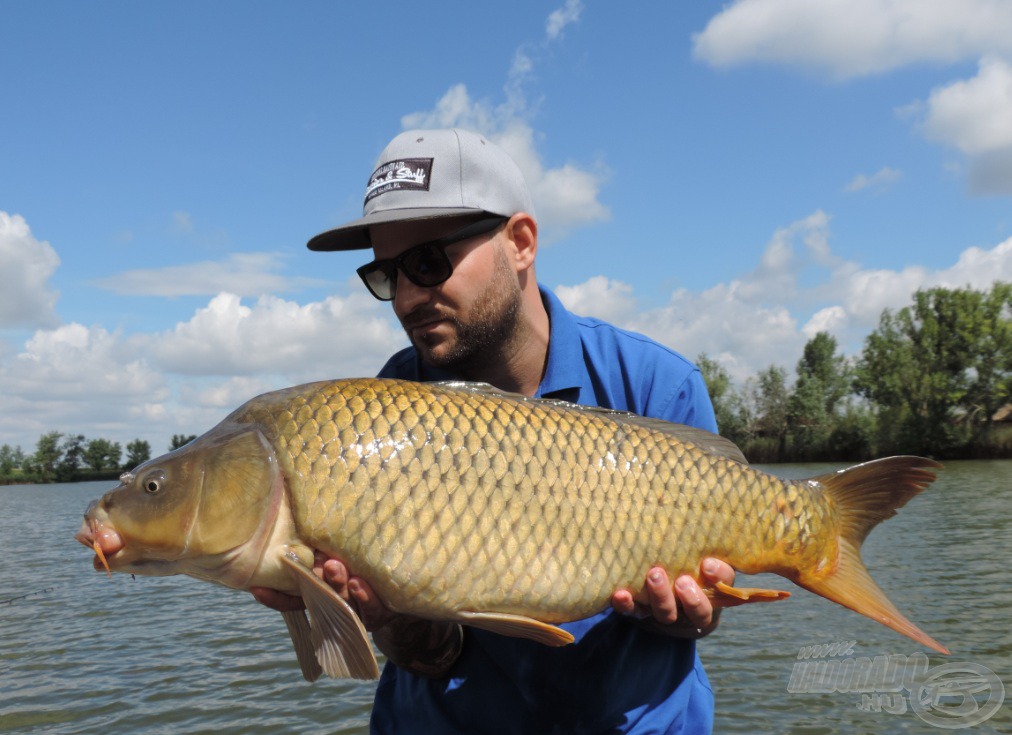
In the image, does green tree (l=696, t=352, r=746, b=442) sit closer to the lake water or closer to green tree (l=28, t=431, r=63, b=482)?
the lake water

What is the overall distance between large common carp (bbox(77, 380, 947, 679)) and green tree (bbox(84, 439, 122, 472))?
279ft

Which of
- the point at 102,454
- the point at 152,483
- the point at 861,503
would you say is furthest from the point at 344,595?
the point at 102,454

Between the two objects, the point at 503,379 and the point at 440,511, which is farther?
the point at 503,379

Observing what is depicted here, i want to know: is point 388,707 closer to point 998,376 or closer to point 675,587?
point 675,587

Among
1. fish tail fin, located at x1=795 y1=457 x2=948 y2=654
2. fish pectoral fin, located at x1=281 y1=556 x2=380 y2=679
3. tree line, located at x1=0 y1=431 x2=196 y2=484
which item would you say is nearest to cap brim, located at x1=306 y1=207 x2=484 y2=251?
fish pectoral fin, located at x1=281 y1=556 x2=380 y2=679

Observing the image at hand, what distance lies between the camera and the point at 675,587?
1.85m

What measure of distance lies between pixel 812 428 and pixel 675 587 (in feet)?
144

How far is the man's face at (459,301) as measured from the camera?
2166 mm

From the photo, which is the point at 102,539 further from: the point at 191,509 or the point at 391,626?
the point at 391,626

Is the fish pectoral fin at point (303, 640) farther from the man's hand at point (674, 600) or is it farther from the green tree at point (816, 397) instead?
the green tree at point (816, 397)

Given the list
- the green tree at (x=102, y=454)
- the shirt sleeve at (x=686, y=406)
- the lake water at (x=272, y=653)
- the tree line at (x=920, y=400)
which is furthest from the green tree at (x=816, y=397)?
the green tree at (x=102, y=454)

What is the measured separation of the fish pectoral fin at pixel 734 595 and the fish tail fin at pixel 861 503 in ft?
0.68

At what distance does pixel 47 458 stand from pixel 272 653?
82.4 m

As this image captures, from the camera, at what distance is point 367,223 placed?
2150 mm
